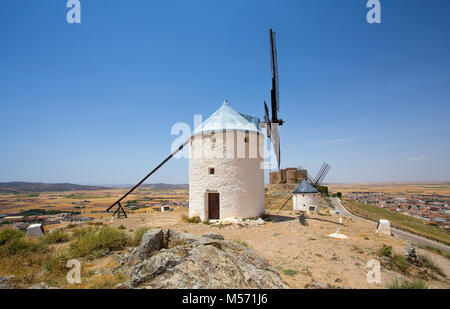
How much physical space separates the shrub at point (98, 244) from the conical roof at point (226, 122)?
26.1 feet

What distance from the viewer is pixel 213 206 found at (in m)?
12.7

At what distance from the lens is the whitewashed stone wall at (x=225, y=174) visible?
12.4 m

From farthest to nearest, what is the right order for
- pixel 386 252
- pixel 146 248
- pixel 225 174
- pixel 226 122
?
pixel 226 122
pixel 225 174
pixel 386 252
pixel 146 248

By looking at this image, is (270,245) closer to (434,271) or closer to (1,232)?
(434,271)

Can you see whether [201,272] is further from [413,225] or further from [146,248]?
[413,225]

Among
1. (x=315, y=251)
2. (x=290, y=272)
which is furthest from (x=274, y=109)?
(x=290, y=272)

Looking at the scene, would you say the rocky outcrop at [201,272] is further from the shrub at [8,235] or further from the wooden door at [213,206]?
the wooden door at [213,206]

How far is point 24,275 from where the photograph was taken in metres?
4.40

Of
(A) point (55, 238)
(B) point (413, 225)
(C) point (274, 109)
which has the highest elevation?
(C) point (274, 109)

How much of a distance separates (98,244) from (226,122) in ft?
31.3

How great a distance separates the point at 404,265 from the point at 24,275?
37.1 ft
